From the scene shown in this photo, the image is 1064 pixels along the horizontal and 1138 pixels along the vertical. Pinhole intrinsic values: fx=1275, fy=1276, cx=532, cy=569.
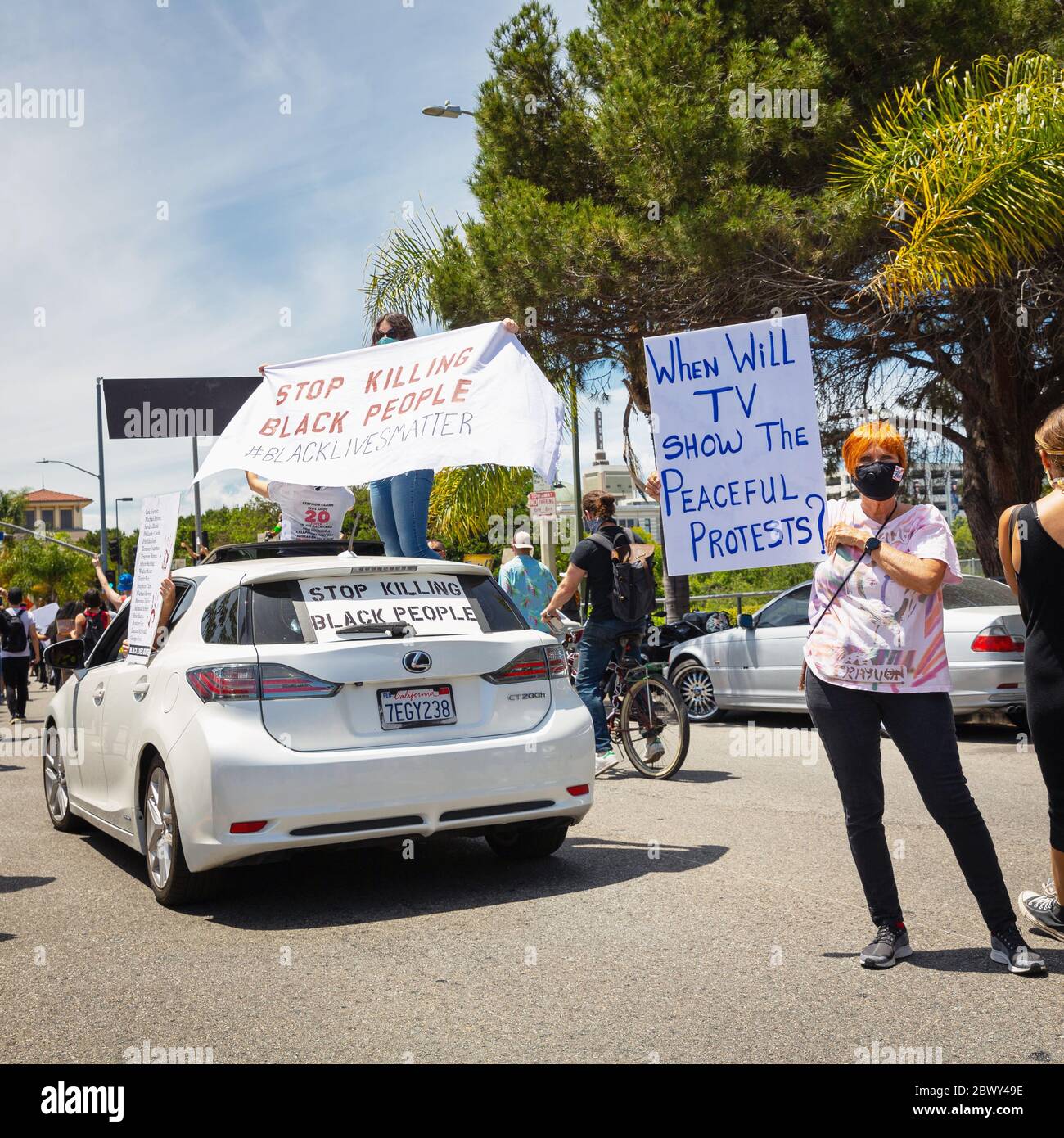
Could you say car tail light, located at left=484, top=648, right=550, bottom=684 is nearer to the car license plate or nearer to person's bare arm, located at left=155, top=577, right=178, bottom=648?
the car license plate

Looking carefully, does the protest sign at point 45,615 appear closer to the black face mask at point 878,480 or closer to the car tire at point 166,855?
the car tire at point 166,855

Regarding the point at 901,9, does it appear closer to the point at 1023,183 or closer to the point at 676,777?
the point at 1023,183

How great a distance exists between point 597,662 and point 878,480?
539 centimetres

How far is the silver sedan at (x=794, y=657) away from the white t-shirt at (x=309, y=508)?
4.85 metres

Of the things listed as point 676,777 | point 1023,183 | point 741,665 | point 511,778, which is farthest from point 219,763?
point 1023,183

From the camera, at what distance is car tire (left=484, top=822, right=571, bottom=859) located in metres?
6.38

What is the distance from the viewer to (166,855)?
5652 mm

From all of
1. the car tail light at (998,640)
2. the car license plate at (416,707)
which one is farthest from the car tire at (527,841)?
the car tail light at (998,640)

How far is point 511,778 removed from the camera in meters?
5.77

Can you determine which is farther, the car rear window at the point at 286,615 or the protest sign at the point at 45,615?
the protest sign at the point at 45,615

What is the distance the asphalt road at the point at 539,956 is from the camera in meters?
3.86

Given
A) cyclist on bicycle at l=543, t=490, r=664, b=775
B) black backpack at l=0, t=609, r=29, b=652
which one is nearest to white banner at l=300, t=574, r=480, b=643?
cyclist on bicycle at l=543, t=490, r=664, b=775

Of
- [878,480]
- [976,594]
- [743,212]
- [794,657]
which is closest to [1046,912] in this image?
[878,480]

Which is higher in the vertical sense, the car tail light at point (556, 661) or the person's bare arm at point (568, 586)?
the person's bare arm at point (568, 586)
